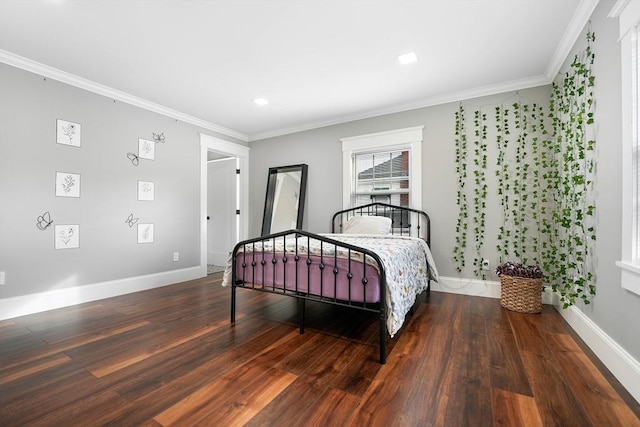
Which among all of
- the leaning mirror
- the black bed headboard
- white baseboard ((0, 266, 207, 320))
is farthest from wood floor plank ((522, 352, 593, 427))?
white baseboard ((0, 266, 207, 320))

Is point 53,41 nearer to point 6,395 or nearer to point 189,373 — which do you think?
point 6,395

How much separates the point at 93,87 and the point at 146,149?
2.71ft

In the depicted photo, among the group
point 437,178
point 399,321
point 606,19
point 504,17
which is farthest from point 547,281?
point 504,17

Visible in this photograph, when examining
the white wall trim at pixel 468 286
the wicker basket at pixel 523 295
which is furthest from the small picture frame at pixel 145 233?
the wicker basket at pixel 523 295

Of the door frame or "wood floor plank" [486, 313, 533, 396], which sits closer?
"wood floor plank" [486, 313, 533, 396]

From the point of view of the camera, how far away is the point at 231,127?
4.74 m

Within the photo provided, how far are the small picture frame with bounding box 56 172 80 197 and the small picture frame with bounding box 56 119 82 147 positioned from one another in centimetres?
33

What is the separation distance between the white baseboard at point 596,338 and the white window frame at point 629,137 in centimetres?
39

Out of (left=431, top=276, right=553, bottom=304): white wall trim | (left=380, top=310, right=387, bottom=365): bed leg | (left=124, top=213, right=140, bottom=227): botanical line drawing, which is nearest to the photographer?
(left=380, top=310, right=387, bottom=365): bed leg

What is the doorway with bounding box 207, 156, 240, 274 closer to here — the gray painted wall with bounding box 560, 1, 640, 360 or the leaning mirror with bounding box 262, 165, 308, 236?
the leaning mirror with bounding box 262, 165, 308, 236

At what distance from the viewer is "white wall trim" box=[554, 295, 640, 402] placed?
1438 millimetres

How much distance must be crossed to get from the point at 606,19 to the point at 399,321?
2.32 m

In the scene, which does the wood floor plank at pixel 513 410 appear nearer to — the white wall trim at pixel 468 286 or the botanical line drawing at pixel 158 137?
the white wall trim at pixel 468 286

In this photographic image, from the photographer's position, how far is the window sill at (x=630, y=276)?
1432 millimetres
